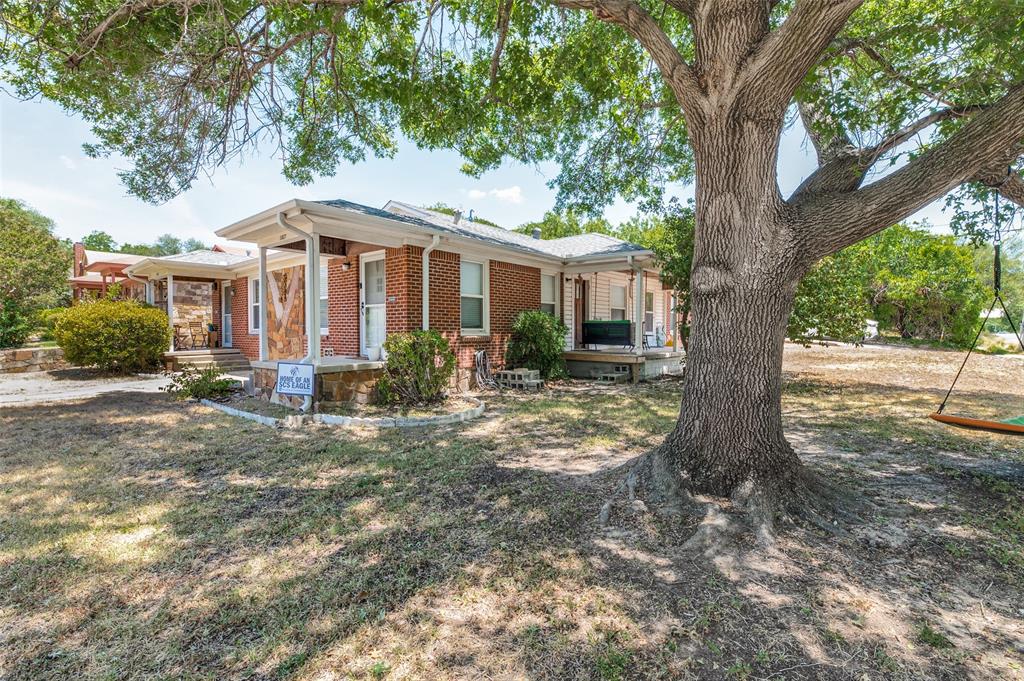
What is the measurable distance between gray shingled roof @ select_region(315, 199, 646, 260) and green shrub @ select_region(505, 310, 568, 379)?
5.32 ft

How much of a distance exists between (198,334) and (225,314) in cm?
98

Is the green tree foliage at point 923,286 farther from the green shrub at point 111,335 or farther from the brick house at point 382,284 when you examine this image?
the green shrub at point 111,335

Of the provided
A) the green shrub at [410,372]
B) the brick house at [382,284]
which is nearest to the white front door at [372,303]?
the brick house at [382,284]

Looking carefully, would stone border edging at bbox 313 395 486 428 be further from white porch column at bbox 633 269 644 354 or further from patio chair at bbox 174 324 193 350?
patio chair at bbox 174 324 193 350

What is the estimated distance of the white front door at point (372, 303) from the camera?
30.5 ft

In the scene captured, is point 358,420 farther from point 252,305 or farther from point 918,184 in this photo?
point 252,305

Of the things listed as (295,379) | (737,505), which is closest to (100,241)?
(295,379)

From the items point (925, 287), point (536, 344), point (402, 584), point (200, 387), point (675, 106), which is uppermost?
point (675, 106)

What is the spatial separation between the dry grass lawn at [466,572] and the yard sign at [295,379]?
6.51 feet

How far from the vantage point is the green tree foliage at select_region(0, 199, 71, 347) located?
14422 mm

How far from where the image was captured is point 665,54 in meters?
3.69

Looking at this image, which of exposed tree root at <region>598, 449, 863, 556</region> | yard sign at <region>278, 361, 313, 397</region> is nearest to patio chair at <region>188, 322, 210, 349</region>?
yard sign at <region>278, 361, 313, 397</region>

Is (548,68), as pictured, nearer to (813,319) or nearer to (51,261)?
(813,319)

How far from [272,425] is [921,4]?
10038mm
